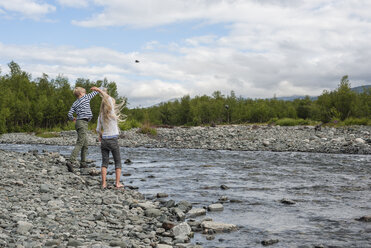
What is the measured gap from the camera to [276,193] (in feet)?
32.8

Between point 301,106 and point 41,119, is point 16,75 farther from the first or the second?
point 301,106

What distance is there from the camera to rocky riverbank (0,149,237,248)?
18.0 feet

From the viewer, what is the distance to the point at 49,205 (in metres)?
7.14

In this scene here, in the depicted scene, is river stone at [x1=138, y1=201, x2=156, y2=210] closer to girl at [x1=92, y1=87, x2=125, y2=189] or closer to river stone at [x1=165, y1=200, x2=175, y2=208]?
river stone at [x1=165, y1=200, x2=175, y2=208]

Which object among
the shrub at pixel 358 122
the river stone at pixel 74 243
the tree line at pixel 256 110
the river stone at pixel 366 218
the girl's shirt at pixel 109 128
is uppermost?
the tree line at pixel 256 110

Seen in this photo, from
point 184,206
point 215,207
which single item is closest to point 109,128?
point 184,206

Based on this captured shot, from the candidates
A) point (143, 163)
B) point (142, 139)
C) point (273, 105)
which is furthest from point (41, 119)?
point (273, 105)

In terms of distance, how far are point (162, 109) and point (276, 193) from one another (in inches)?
3932

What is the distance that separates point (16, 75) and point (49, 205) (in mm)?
77976

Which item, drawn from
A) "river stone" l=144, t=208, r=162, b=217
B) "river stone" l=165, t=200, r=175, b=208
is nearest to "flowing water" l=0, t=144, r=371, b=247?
"river stone" l=165, t=200, r=175, b=208

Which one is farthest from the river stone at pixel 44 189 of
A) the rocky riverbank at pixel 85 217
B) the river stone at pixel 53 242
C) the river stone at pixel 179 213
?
the river stone at pixel 53 242

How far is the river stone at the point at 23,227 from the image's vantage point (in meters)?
5.46

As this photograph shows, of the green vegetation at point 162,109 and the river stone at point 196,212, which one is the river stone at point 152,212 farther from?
the green vegetation at point 162,109

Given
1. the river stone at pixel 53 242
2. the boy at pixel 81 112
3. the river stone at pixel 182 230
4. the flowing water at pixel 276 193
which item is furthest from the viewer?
the boy at pixel 81 112
